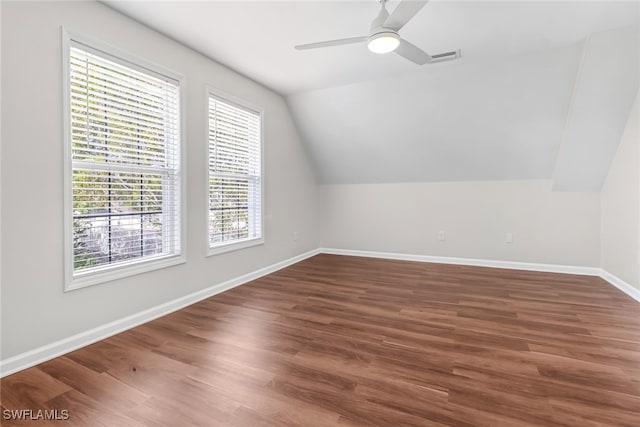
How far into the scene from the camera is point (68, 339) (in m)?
1.98

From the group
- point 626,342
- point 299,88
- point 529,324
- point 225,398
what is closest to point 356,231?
point 299,88

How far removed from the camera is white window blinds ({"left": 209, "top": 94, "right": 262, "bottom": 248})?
3.15m

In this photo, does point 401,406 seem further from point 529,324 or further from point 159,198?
point 159,198

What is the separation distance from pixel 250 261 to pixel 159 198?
1.36m

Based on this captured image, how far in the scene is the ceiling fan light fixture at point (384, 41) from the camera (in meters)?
1.97

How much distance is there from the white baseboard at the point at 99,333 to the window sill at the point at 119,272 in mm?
326

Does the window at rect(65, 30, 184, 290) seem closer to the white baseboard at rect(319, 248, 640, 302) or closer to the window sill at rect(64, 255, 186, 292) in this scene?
the window sill at rect(64, 255, 186, 292)

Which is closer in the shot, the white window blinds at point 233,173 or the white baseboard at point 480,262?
the white window blinds at point 233,173

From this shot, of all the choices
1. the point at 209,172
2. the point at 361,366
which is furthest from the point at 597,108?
the point at 209,172

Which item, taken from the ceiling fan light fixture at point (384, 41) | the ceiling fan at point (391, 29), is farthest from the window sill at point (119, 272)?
the ceiling fan light fixture at point (384, 41)

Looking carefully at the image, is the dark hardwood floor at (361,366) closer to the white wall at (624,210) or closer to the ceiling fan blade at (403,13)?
the white wall at (624,210)

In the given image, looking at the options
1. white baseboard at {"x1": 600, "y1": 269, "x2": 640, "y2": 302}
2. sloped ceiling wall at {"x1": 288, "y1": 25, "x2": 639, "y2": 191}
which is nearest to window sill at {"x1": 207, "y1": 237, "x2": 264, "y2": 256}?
sloped ceiling wall at {"x1": 288, "y1": 25, "x2": 639, "y2": 191}

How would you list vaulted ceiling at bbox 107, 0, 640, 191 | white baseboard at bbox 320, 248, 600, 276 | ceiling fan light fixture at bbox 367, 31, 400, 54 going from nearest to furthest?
ceiling fan light fixture at bbox 367, 31, 400, 54 → vaulted ceiling at bbox 107, 0, 640, 191 → white baseboard at bbox 320, 248, 600, 276

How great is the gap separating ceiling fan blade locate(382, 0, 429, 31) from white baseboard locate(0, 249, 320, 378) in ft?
8.99
